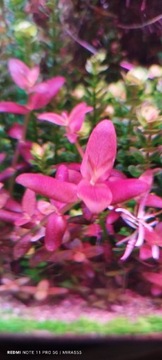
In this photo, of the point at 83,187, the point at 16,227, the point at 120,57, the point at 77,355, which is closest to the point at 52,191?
the point at 83,187

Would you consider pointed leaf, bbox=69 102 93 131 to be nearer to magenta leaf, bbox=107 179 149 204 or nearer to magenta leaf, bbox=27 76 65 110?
magenta leaf, bbox=27 76 65 110

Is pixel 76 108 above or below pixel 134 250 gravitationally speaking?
above

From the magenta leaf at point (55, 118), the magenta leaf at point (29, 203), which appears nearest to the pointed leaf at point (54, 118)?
the magenta leaf at point (55, 118)

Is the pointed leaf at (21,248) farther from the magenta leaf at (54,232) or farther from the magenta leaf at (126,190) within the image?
the magenta leaf at (126,190)

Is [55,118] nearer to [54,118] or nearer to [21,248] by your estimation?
[54,118]

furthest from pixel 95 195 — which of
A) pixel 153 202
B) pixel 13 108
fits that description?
pixel 13 108

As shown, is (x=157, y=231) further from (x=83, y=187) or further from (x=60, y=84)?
(x=60, y=84)
